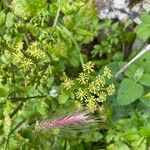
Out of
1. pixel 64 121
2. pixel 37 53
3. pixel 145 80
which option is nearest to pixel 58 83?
pixel 37 53

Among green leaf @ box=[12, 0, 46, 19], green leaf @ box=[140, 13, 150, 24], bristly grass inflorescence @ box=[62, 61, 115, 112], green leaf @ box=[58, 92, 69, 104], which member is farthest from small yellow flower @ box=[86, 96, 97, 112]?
green leaf @ box=[140, 13, 150, 24]

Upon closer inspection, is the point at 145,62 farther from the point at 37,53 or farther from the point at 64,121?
the point at 64,121

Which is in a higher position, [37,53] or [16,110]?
[37,53]

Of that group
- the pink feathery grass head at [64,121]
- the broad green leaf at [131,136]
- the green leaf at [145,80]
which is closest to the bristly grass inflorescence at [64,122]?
the pink feathery grass head at [64,121]

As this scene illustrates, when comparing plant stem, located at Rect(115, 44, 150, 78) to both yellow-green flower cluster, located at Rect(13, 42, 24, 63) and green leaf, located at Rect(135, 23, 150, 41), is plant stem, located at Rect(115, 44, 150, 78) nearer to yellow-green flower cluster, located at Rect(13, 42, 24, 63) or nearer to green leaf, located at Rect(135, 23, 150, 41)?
green leaf, located at Rect(135, 23, 150, 41)

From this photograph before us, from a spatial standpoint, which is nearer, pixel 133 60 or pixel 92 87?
pixel 92 87

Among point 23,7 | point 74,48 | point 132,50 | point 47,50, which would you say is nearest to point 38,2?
point 23,7
